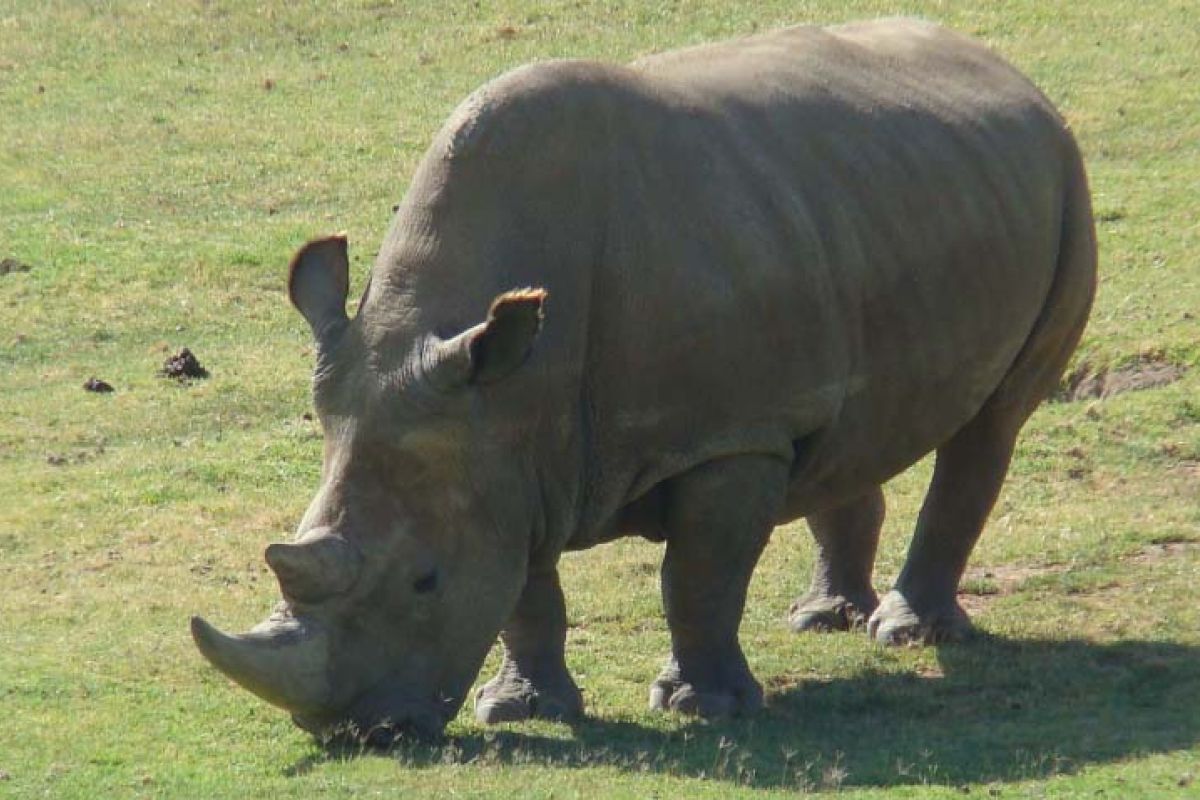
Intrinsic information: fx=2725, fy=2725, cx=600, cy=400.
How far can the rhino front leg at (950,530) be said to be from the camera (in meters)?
12.8

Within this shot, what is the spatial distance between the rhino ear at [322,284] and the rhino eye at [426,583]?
1017mm

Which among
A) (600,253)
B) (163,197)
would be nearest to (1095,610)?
(600,253)

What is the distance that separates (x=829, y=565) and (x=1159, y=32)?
51.3 feet

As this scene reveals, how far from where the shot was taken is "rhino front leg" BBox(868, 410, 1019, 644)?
504 inches

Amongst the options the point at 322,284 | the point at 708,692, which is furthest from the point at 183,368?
the point at 708,692

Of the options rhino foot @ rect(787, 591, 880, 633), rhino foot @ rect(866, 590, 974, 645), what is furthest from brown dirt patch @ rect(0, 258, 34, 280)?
rhino foot @ rect(866, 590, 974, 645)

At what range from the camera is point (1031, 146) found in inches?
505

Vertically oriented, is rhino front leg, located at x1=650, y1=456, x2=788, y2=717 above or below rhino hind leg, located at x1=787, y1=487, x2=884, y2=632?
above

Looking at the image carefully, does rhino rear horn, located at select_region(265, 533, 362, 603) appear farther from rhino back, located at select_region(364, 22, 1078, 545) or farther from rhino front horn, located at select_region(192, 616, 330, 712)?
rhino back, located at select_region(364, 22, 1078, 545)

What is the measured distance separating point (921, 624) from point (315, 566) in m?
3.92

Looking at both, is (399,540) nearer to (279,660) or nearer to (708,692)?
(279,660)

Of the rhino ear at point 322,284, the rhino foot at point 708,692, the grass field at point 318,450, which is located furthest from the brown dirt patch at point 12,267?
the rhino foot at point 708,692

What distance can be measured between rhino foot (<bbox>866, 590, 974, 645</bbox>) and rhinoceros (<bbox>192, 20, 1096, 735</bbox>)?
6 centimetres

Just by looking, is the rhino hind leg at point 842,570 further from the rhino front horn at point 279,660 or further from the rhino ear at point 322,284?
the rhino front horn at point 279,660
